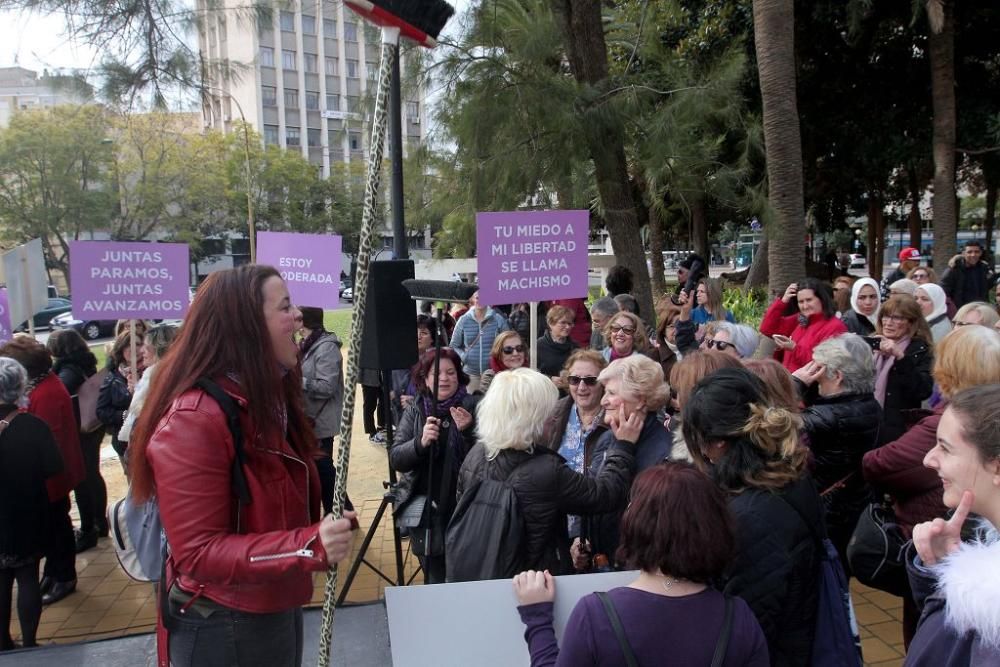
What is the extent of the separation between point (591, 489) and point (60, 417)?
3.53 m

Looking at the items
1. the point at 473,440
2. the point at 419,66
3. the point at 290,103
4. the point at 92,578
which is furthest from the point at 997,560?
the point at 290,103

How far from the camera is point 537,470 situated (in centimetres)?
262

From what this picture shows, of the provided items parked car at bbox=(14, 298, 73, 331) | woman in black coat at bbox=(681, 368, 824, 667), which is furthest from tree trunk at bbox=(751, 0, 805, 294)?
parked car at bbox=(14, 298, 73, 331)

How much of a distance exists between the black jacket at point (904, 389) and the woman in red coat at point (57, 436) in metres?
4.77

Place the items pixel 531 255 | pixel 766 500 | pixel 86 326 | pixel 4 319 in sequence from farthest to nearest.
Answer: pixel 86 326, pixel 4 319, pixel 531 255, pixel 766 500

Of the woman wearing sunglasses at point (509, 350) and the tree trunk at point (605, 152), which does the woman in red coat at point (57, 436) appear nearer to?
the woman wearing sunglasses at point (509, 350)

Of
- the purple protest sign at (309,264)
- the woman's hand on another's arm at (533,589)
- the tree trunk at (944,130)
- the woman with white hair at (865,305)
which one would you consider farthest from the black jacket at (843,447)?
the tree trunk at (944,130)

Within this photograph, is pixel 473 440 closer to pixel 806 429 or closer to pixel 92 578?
pixel 806 429

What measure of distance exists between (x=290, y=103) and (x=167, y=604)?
7469 cm

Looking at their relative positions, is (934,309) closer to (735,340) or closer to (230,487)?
(735,340)

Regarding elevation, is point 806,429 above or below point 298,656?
above

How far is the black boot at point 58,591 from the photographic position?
184 inches

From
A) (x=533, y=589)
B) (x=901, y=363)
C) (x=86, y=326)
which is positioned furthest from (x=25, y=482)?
(x=86, y=326)

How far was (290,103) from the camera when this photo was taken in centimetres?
7056
